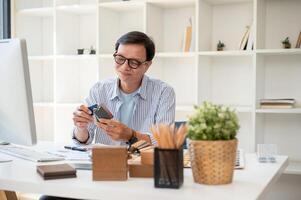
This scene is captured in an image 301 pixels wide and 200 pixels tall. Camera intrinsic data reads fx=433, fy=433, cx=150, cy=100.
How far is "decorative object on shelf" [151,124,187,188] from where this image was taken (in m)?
1.31

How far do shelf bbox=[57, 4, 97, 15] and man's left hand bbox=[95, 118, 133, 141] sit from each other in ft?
6.67

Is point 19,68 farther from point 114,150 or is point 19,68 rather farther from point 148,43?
point 148,43

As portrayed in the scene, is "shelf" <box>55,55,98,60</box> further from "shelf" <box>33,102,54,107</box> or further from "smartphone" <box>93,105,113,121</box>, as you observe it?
"smartphone" <box>93,105,113,121</box>

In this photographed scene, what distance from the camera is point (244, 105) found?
3520 mm

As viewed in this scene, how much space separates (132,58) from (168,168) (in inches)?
42.8

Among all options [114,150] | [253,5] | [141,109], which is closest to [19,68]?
[114,150]

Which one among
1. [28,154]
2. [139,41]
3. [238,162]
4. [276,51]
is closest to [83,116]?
[28,154]

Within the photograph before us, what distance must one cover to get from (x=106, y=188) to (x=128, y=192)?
75 mm

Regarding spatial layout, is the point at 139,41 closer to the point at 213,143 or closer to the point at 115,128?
the point at 115,128

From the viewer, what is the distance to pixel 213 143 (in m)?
1.34

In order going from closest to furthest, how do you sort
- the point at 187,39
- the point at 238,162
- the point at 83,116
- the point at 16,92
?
1. the point at 16,92
2. the point at 238,162
3. the point at 83,116
4. the point at 187,39

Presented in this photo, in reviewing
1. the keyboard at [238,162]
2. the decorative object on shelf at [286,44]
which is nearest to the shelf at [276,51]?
the decorative object on shelf at [286,44]

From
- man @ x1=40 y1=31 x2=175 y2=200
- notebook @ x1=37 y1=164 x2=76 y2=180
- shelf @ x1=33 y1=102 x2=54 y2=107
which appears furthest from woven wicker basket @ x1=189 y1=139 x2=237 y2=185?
shelf @ x1=33 y1=102 x2=54 y2=107

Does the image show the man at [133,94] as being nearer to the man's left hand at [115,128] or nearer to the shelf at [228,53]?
the man's left hand at [115,128]
